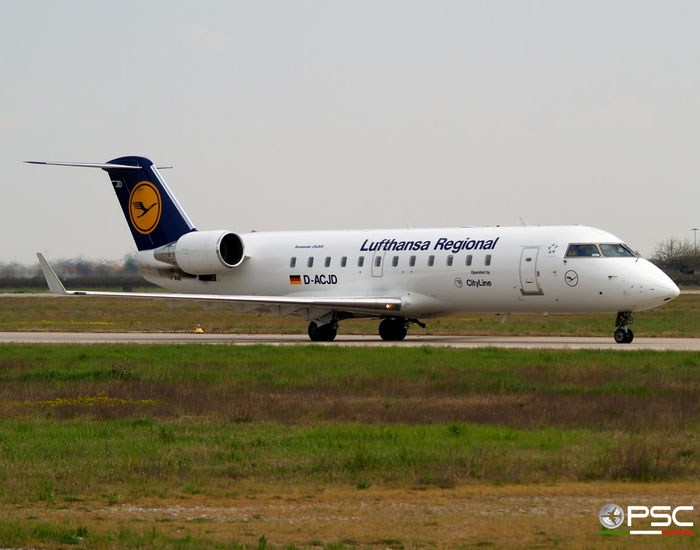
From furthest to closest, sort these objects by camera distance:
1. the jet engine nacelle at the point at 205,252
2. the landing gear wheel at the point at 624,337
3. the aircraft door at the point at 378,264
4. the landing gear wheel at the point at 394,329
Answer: the jet engine nacelle at the point at 205,252 < the landing gear wheel at the point at 394,329 < the aircraft door at the point at 378,264 < the landing gear wheel at the point at 624,337

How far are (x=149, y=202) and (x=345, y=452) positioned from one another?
29547 millimetres

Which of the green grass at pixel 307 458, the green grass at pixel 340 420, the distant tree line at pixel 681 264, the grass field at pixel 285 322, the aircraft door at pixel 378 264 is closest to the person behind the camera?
the green grass at pixel 307 458

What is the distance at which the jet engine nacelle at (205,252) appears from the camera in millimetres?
40656

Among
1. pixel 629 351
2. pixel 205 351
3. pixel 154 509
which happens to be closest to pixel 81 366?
pixel 205 351

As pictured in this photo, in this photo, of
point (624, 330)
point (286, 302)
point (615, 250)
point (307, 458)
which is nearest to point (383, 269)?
point (286, 302)

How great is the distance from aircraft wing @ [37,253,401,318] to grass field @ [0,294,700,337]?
1480 mm

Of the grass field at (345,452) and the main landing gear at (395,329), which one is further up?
the grass field at (345,452)

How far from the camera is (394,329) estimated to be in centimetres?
3822

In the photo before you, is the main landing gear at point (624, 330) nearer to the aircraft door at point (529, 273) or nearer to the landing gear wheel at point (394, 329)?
the aircraft door at point (529, 273)

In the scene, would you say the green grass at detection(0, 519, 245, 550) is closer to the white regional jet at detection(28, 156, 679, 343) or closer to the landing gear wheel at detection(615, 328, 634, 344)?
the white regional jet at detection(28, 156, 679, 343)

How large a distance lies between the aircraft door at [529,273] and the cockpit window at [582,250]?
1053 mm

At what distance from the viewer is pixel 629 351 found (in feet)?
89.8

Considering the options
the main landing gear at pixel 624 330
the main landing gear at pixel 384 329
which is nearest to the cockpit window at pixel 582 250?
the main landing gear at pixel 624 330

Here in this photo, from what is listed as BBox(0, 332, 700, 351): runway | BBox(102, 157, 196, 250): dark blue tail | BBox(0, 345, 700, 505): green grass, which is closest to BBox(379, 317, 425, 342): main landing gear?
BBox(0, 332, 700, 351): runway
